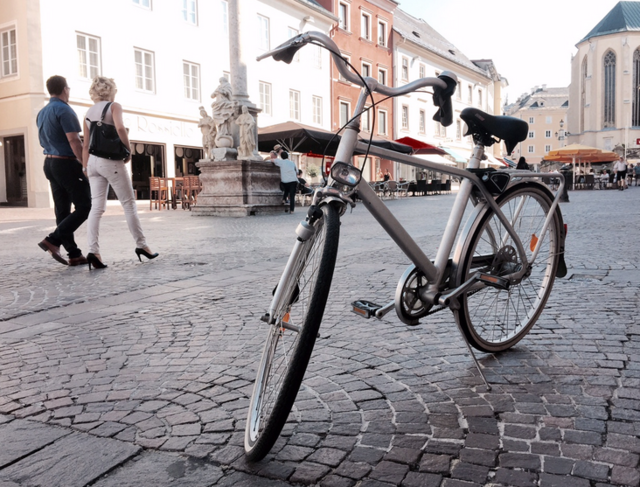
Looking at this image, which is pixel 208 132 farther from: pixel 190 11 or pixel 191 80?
pixel 190 11

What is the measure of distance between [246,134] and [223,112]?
2.88 feet

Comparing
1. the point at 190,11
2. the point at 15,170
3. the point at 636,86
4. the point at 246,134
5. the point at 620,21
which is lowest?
the point at 15,170

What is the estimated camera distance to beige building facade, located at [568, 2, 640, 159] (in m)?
71.8

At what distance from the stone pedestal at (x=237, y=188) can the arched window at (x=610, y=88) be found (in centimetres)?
6937

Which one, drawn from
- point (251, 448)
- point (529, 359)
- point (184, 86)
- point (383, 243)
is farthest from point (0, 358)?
point (184, 86)

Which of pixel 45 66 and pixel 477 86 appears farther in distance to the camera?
pixel 477 86

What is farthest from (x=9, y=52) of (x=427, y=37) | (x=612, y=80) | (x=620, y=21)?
(x=620, y=21)

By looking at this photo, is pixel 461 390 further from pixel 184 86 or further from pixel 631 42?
pixel 631 42

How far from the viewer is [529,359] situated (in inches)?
121

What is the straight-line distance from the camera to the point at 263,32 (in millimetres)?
30156

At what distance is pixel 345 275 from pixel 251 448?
3765 millimetres

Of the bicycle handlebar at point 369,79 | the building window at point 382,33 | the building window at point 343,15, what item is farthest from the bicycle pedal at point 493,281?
the building window at point 382,33

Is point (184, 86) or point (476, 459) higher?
point (184, 86)

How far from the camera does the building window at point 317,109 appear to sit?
34.5 metres
